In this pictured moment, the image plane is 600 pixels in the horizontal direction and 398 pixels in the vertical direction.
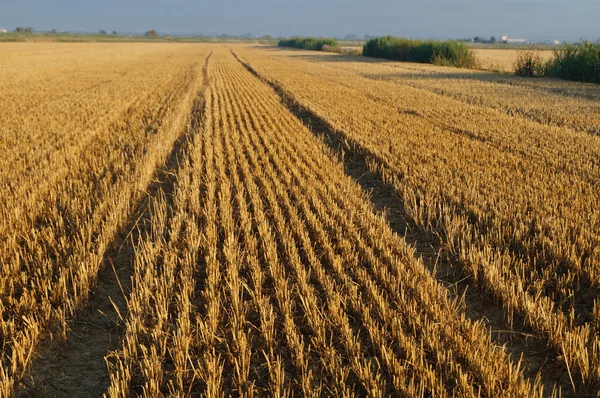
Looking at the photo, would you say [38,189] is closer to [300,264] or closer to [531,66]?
[300,264]

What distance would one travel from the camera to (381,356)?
295 centimetres

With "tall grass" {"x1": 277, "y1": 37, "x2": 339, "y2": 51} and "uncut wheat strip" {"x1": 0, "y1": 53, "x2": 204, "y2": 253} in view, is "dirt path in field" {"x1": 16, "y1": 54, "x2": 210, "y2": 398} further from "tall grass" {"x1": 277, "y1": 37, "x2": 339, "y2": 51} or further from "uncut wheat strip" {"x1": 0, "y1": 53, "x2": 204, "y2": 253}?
"tall grass" {"x1": 277, "y1": 37, "x2": 339, "y2": 51}

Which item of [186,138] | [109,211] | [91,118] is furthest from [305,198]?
[91,118]

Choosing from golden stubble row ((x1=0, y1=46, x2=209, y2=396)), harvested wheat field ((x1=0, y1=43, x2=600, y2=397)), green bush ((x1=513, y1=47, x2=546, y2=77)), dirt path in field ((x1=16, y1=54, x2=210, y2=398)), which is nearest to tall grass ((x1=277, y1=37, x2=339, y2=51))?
green bush ((x1=513, y1=47, x2=546, y2=77))

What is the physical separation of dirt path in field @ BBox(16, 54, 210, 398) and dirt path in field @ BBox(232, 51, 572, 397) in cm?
250

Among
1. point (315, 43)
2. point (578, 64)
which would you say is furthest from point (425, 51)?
point (315, 43)

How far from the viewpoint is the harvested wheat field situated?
2.88 meters

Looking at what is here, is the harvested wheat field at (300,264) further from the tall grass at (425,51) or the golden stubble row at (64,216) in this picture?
the tall grass at (425,51)

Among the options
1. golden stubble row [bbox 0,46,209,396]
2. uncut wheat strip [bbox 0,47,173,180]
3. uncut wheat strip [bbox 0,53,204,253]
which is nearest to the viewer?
golden stubble row [bbox 0,46,209,396]

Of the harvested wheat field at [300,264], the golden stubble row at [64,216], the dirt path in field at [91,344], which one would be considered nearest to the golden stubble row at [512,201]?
the harvested wheat field at [300,264]

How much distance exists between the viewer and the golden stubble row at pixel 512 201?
3523 mm

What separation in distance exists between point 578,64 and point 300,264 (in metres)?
21.4

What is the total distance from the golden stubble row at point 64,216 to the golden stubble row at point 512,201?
3.28 metres

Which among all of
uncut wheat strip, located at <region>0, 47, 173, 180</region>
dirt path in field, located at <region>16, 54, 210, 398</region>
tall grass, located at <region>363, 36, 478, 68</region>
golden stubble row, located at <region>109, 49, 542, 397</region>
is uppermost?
tall grass, located at <region>363, 36, 478, 68</region>
